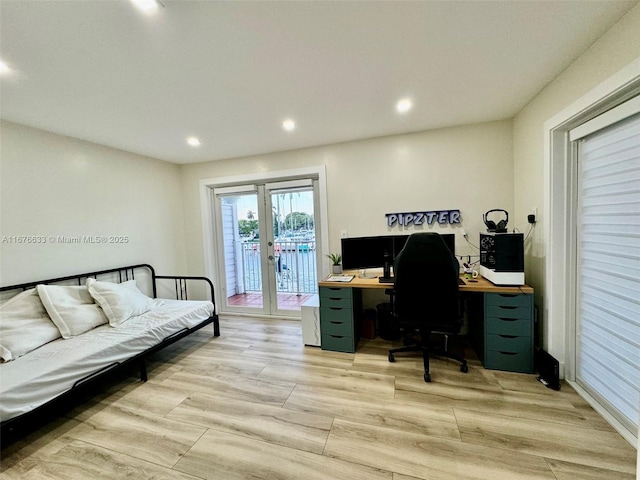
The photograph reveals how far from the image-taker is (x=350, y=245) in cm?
293

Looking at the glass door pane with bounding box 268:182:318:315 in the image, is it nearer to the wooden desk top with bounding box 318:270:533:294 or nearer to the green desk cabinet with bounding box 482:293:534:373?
the wooden desk top with bounding box 318:270:533:294

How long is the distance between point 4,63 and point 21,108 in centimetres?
77

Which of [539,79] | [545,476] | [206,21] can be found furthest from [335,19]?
[545,476]

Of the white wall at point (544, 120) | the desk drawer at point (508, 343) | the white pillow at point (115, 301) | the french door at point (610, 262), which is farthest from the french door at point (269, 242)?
the french door at point (610, 262)

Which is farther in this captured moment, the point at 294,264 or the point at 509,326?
the point at 294,264

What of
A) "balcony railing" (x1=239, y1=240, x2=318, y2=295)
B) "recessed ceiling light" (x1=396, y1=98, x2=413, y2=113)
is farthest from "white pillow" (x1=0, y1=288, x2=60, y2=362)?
"recessed ceiling light" (x1=396, y1=98, x2=413, y2=113)

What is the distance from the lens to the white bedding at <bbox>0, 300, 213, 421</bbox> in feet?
5.12

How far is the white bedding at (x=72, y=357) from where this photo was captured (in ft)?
5.12

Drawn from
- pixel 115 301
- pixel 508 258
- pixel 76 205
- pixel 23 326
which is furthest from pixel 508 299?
pixel 76 205

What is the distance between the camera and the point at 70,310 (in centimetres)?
231

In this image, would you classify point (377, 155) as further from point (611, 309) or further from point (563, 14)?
point (611, 309)

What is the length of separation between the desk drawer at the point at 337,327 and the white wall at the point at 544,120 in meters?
1.74

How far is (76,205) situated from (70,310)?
1.22 m

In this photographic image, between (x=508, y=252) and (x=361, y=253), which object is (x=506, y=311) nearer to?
(x=508, y=252)
